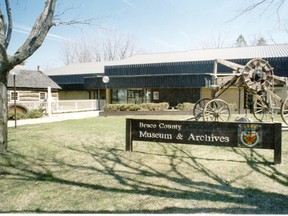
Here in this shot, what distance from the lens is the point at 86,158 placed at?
754 cm

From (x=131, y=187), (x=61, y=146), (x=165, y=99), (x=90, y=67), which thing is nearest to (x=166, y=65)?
(x=165, y=99)

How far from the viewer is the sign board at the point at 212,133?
647 cm

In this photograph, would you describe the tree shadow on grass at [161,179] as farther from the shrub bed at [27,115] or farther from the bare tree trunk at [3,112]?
the shrub bed at [27,115]

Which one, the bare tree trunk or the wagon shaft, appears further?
the wagon shaft

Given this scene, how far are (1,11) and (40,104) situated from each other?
18678mm

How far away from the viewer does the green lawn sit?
4328 mm

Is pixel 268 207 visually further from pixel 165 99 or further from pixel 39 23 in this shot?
pixel 165 99

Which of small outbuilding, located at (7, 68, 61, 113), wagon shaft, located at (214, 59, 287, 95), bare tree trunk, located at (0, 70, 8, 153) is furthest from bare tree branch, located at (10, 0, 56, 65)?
small outbuilding, located at (7, 68, 61, 113)

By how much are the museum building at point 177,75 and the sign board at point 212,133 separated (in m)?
17.9

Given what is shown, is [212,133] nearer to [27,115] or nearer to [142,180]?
[142,180]

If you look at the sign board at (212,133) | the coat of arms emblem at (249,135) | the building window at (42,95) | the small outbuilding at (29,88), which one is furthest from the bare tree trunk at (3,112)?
the building window at (42,95)

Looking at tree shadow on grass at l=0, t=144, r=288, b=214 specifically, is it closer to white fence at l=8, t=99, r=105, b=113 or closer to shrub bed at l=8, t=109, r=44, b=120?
shrub bed at l=8, t=109, r=44, b=120

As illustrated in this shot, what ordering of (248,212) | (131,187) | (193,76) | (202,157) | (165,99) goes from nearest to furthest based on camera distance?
(248,212) < (131,187) < (202,157) < (193,76) < (165,99)

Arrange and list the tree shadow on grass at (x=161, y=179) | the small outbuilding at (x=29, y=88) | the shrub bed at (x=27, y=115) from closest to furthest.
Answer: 1. the tree shadow on grass at (x=161, y=179)
2. the shrub bed at (x=27, y=115)
3. the small outbuilding at (x=29, y=88)
